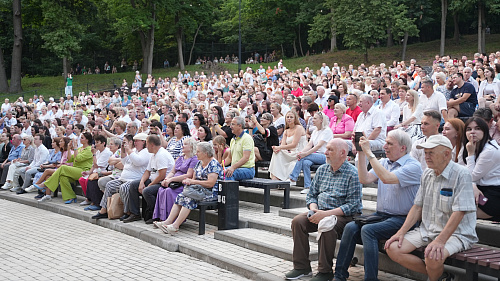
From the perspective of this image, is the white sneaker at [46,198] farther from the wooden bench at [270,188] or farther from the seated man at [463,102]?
the seated man at [463,102]

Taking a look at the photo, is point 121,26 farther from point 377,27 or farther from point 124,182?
point 124,182

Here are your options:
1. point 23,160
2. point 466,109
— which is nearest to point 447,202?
point 466,109

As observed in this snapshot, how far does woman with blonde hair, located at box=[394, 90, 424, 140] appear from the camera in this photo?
378 inches

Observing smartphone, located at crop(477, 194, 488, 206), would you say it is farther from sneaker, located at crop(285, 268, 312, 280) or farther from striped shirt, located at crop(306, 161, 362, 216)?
sneaker, located at crop(285, 268, 312, 280)

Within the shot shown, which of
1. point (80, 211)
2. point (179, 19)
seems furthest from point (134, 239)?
point (179, 19)

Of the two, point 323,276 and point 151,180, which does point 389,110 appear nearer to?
point 151,180

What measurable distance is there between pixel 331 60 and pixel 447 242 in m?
39.5

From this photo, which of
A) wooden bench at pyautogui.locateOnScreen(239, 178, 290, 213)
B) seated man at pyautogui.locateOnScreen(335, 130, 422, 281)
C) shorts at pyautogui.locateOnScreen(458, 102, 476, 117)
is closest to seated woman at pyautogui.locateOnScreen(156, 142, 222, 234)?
wooden bench at pyautogui.locateOnScreen(239, 178, 290, 213)

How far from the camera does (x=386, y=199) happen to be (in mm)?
5699

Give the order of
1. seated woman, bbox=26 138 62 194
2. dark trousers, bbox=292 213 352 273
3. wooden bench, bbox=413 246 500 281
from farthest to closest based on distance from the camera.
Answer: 1. seated woman, bbox=26 138 62 194
2. dark trousers, bbox=292 213 352 273
3. wooden bench, bbox=413 246 500 281

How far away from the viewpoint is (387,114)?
1066 centimetres

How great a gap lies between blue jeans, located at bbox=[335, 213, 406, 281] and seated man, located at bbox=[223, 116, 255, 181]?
389cm

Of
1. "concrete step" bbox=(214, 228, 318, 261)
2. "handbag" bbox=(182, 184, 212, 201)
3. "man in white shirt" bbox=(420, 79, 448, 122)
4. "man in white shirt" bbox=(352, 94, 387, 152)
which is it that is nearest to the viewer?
"concrete step" bbox=(214, 228, 318, 261)

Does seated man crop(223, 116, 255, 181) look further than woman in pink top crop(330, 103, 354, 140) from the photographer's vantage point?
No
